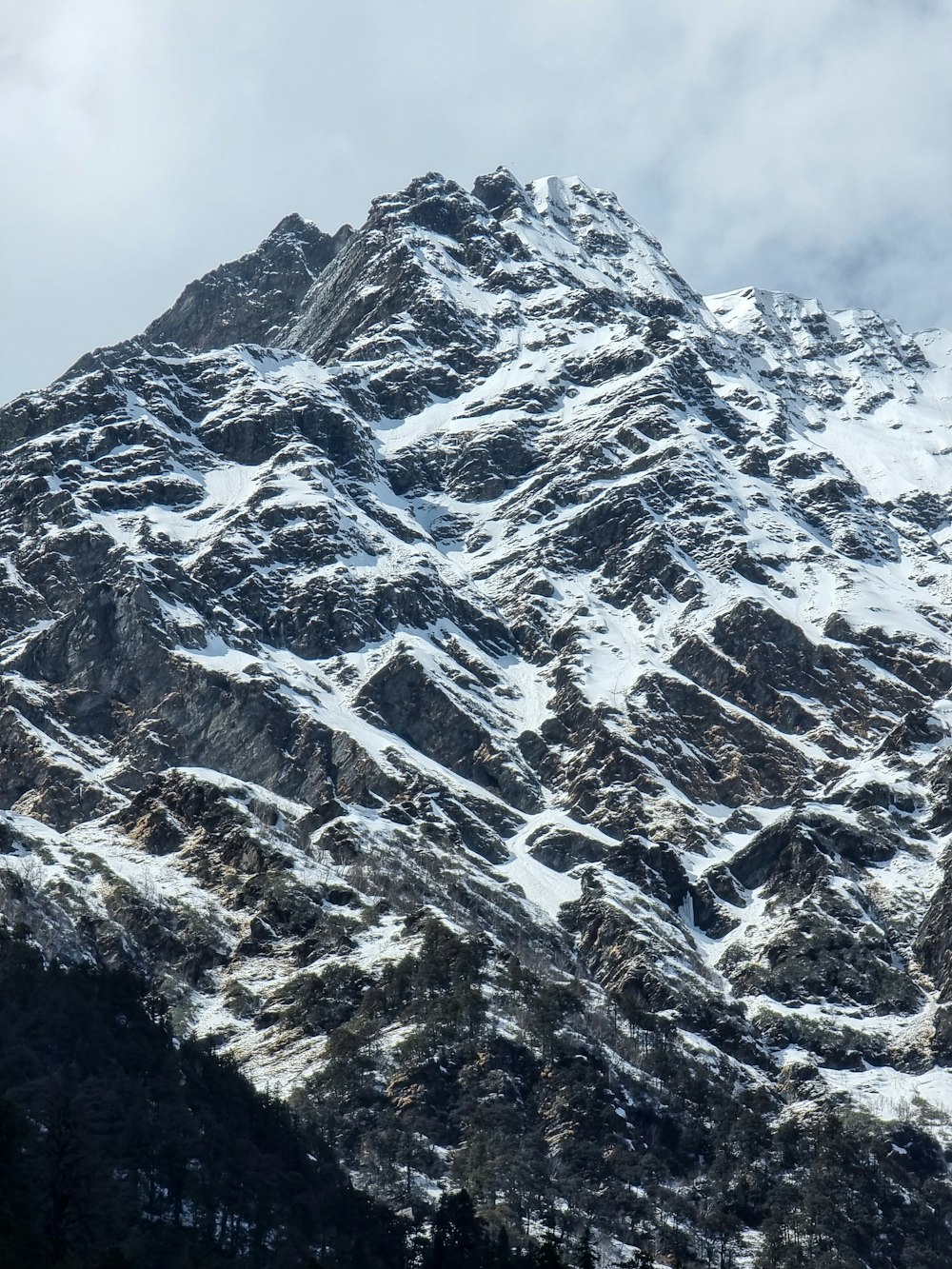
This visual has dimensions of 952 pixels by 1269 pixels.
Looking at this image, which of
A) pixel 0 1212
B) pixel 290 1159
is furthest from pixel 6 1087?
pixel 0 1212

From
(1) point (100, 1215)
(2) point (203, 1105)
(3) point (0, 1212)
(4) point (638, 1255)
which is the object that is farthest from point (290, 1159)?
(3) point (0, 1212)

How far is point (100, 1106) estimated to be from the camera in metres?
174

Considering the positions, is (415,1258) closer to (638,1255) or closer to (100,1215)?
(638,1255)

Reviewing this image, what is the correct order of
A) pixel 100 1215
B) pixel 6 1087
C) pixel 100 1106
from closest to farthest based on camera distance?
pixel 100 1215 < pixel 6 1087 < pixel 100 1106

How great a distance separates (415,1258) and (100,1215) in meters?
41.8

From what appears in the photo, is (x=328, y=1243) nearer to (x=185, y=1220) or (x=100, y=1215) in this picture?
(x=185, y=1220)

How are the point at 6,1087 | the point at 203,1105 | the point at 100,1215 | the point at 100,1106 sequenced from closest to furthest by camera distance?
the point at 100,1215 → the point at 6,1087 → the point at 100,1106 → the point at 203,1105

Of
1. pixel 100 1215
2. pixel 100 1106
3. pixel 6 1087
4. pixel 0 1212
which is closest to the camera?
pixel 0 1212

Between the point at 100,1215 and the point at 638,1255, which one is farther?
the point at 638,1255

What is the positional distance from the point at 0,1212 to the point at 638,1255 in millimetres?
80761

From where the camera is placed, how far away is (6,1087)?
163250 millimetres

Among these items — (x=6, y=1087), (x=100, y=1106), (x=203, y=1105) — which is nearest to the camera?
(x=6, y=1087)

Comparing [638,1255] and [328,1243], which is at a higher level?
[638,1255]

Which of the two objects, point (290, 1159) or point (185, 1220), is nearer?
point (185, 1220)
